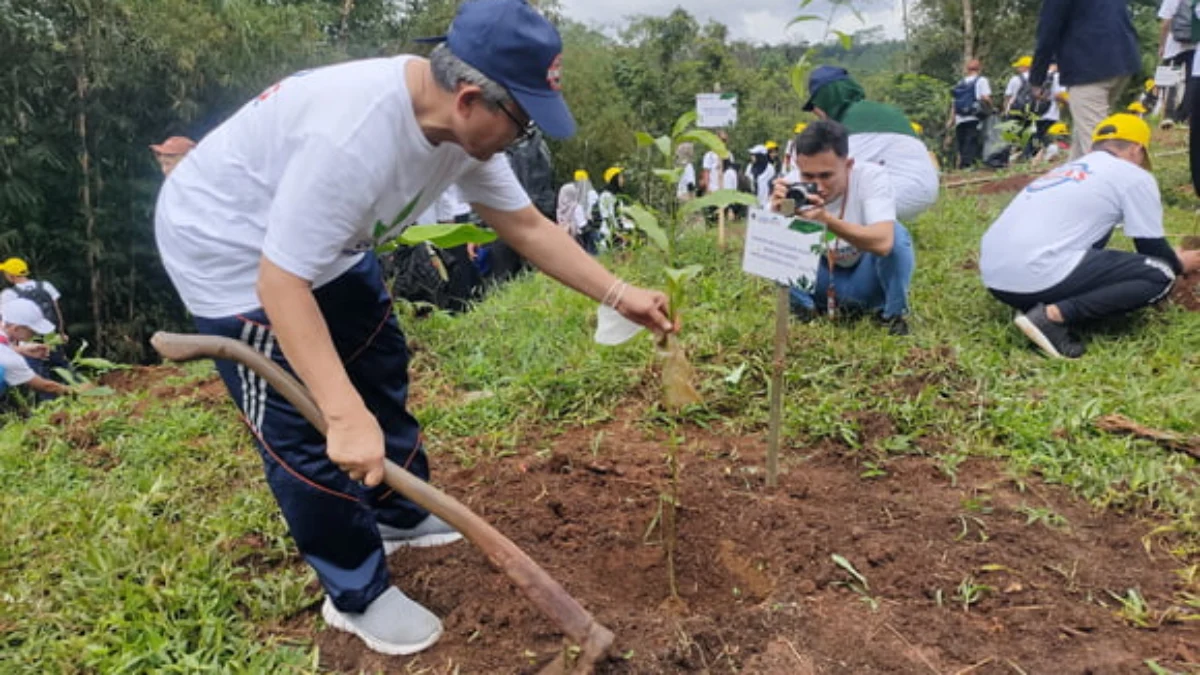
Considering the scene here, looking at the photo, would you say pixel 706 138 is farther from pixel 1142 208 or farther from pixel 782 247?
pixel 1142 208

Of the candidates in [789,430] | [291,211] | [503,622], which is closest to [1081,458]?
[789,430]

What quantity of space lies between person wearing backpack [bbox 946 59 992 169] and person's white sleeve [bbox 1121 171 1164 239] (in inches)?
347

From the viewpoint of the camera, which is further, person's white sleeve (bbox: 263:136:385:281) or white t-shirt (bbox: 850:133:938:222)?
white t-shirt (bbox: 850:133:938:222)

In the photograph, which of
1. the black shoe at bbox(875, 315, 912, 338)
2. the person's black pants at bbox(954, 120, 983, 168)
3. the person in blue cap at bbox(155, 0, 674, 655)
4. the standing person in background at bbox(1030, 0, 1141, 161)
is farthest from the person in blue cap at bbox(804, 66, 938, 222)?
the person's black pants at bbox(954, 120, 983, 168)

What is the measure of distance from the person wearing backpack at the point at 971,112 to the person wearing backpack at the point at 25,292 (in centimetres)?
1141

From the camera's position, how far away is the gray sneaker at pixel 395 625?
190cm

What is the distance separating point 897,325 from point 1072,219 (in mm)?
906

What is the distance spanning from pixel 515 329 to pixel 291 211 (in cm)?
296

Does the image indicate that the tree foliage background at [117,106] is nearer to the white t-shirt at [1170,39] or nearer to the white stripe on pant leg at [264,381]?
the white t-shirt at [1170,39]

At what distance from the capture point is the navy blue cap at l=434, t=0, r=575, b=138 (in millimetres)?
1377

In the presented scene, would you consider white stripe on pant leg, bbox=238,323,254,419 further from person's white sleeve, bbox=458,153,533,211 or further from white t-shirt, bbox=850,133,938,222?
white t-shirt, bbox=850,133,938,222

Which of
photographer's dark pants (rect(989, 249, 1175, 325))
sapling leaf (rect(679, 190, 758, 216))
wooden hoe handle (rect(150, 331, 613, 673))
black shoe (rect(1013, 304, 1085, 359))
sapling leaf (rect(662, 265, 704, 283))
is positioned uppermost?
sapling leaf (rect(679, 190, 758, 216))

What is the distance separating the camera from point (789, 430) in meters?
2.91

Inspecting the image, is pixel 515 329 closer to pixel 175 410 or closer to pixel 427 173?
pixel 175 410
